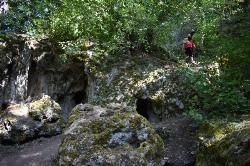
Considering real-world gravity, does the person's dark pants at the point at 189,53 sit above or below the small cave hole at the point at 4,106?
above

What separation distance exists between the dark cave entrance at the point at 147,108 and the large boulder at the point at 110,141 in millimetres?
4642

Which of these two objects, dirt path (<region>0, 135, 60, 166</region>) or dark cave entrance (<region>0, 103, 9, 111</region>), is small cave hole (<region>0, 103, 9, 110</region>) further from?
dirt path (<region>0, 135, 60, 166</region>)

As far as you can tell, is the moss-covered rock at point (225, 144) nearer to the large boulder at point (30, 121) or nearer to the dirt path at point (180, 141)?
the dirt path at point (180, 141)

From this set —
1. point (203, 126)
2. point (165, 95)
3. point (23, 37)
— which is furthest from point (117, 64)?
point (203, 126)

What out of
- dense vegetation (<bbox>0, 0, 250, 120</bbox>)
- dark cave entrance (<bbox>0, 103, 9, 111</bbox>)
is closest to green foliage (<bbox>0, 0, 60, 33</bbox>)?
dense vegetation (<bbox>0, 0, 250, 120</bbox>)

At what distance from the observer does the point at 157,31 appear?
16.2 m

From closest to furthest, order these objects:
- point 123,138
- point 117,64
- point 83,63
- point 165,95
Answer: point 123,138 → point 165,95 → point 117,64 → point 83,63

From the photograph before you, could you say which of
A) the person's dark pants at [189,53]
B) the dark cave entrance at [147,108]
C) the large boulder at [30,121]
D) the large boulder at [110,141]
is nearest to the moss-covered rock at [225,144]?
the large boulder at [110,141]

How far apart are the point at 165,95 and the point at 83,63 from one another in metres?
5.10

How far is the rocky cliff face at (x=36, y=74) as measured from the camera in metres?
16.2

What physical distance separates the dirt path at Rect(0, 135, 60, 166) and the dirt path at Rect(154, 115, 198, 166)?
3.61 meters

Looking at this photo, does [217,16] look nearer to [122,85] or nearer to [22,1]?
[122,85]

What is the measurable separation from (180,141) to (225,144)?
8.01 ft

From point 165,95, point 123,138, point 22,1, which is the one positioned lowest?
point 123,138
